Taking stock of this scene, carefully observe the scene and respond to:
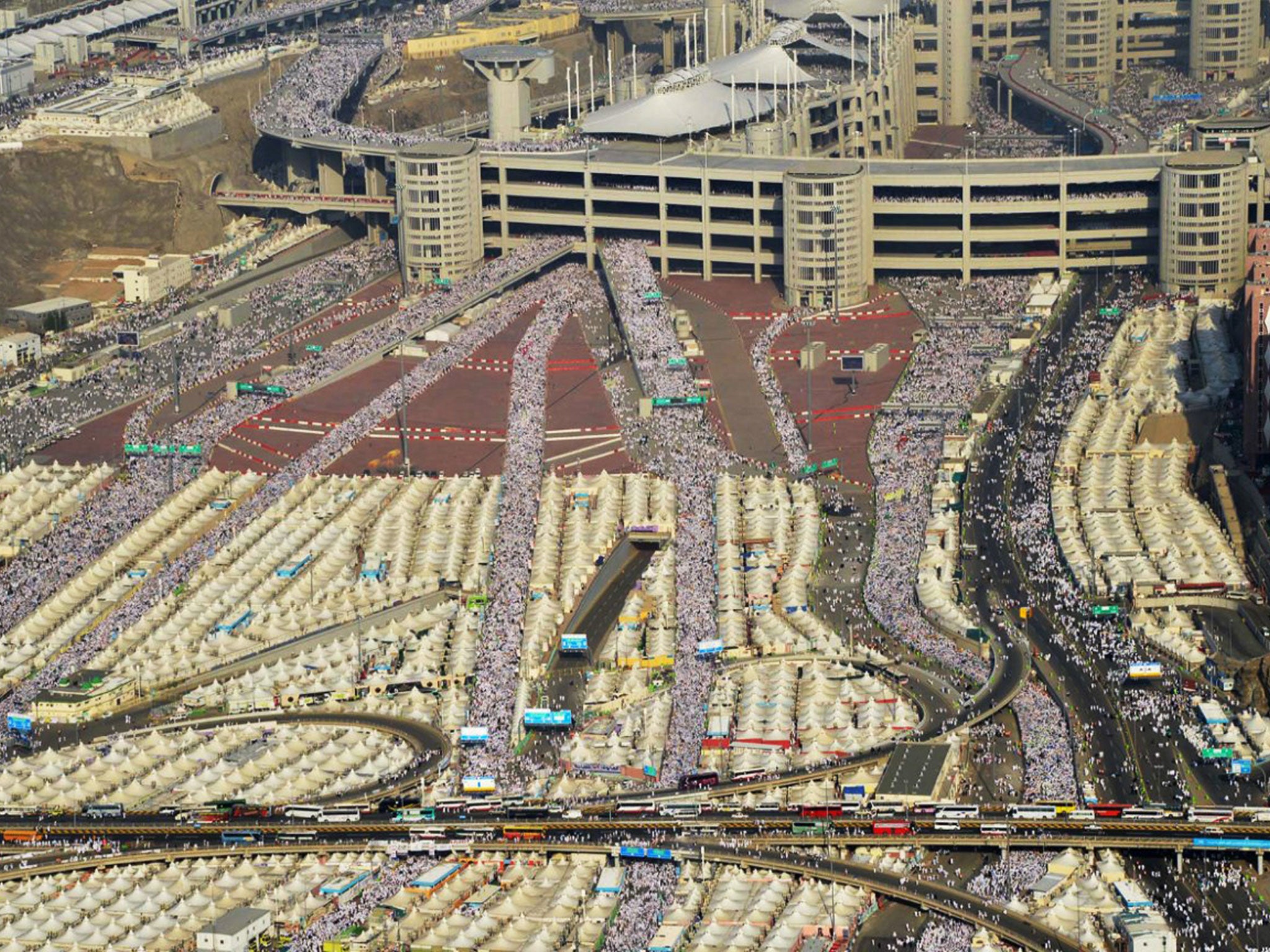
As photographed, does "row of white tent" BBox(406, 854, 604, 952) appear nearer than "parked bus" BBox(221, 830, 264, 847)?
Yes

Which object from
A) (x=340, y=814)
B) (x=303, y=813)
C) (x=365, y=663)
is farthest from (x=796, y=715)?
(x=303, y=813)

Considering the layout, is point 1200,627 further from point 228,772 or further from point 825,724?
point 228,772

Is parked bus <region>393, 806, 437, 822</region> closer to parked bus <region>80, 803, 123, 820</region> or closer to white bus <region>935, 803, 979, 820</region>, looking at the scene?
parked bus <region>80, 803, 123, 820</region>

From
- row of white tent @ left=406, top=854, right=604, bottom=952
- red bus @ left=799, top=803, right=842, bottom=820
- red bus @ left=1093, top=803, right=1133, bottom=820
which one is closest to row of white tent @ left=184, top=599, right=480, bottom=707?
row of white tent @ left=406, top=854, right=604, bottom=952

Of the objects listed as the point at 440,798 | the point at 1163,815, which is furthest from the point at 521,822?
the point at 1163,815

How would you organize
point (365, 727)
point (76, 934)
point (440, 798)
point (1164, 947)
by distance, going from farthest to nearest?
point (365, 727) < point (440, 798) < point (76, 934) < point (1164, 947)

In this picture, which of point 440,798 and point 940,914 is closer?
point 940,914
